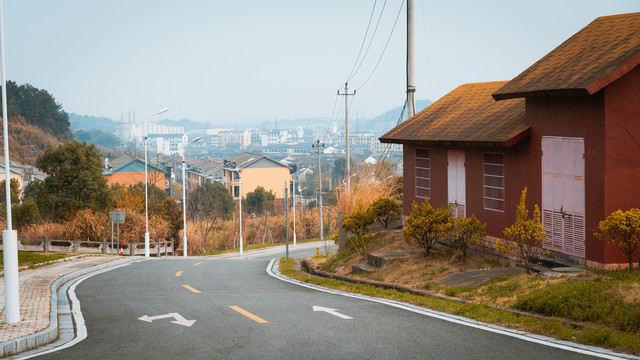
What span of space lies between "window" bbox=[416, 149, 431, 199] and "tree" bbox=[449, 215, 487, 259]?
4.68 m

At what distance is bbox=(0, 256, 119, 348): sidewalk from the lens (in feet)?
31.9

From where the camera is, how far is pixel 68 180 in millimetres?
42500

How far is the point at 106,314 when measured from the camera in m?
12.0

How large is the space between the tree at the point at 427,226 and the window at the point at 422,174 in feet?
12.5

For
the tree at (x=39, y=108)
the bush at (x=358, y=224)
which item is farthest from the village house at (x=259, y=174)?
the bush at (x=358, y=224)

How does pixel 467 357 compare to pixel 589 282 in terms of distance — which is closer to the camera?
pixel 467 357

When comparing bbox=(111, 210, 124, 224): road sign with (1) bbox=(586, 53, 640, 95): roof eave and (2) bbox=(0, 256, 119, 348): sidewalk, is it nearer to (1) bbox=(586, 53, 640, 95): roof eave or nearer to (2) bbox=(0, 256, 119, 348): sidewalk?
(2) bbox=(0, 256, 119, 348): sidewalk

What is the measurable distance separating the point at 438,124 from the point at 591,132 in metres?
7.39

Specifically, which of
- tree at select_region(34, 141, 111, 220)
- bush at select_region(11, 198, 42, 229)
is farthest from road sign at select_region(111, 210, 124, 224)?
bush at select_region(11, 198, 42, 229)

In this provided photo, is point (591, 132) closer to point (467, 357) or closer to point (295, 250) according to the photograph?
point (467, 357)

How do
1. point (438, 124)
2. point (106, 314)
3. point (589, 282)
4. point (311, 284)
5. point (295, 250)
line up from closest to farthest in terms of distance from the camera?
point (589, 282)
point (106, 314)
point (311, 284)
point (438, 124)
point (295, 250)

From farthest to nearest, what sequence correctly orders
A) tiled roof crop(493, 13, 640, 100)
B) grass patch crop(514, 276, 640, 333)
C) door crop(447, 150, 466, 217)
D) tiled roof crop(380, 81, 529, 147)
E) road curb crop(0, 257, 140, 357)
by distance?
1. door crop(447, 150, 466, 217)
2. tiled roof crop(380, 81, 529, 147)
3. tiled roof crop(493, 13, 640, 100)
4. grass patch crop(514, 276, 640, 333)
5. road curb crop(0, 257, 140, 357)

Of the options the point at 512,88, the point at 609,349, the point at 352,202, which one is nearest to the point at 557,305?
the point at 609,349

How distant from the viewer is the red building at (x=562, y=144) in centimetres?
1266
